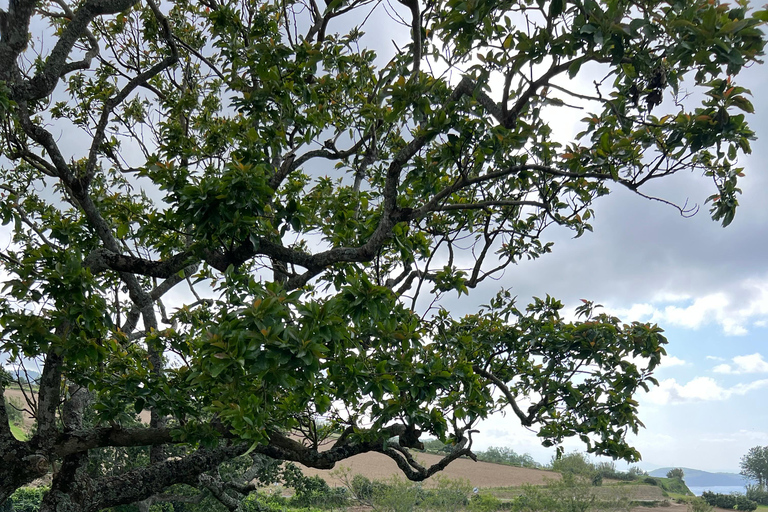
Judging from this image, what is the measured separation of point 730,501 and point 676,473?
5113 mm

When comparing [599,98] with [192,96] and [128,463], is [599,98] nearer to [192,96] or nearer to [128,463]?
[192,96]

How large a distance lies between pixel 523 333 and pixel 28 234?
5.29 m

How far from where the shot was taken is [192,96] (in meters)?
5.10

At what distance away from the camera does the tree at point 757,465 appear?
27078 mm

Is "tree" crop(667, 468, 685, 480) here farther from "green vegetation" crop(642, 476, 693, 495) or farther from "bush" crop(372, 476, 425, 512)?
"bush" crop(372, 476, 425, 512)

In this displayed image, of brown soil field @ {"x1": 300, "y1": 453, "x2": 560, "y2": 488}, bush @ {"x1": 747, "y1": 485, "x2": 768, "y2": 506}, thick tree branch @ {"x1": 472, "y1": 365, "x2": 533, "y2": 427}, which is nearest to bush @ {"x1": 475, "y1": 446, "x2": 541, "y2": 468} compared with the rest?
brown soil field @ {"x1": 300, "y1": 453, "x2": 560, "y2": 488}

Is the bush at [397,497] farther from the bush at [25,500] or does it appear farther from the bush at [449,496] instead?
the bush at [25,500]

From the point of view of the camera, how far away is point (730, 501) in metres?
21.3

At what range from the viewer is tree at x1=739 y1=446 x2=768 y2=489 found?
27078mm

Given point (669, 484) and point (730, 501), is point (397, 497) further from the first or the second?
point (669, 484)

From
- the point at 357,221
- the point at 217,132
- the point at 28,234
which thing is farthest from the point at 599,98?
the point at 28,234

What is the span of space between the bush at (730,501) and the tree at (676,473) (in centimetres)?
425

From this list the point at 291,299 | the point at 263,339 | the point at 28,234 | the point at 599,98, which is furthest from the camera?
the point at 28,234

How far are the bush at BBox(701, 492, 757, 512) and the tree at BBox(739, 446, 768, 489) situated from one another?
695 centimetres
